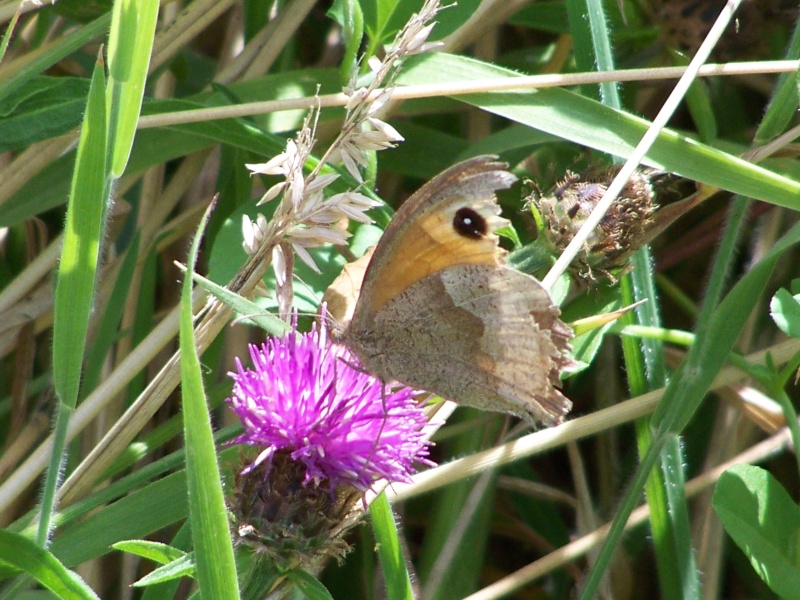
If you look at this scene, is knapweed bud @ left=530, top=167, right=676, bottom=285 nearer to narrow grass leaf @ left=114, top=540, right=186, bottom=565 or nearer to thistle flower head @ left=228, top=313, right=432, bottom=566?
thistle flower head @ left=228, top=313, right=432, bottom=566

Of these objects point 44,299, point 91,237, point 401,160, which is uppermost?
point 401,160

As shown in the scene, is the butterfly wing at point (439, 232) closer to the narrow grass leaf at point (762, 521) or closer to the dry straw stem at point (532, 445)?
the dry straw stem at point (532, 445)

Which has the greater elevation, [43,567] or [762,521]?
[762,521]

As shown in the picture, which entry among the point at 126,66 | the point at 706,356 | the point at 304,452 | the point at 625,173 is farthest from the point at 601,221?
the point at 126,66

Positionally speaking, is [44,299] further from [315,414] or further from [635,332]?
[635,332]

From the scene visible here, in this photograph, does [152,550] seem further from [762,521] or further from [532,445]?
[762,521]

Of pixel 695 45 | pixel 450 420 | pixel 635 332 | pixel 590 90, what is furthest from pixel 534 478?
pixel 695 45

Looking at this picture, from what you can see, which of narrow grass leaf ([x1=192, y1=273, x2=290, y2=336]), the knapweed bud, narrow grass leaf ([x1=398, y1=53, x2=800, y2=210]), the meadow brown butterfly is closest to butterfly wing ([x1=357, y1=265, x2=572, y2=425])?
the meadow brown butterfly
